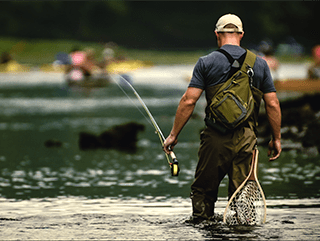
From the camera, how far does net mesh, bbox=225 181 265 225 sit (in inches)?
243

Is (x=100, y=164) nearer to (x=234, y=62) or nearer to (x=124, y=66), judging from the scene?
(x=234, y=62)

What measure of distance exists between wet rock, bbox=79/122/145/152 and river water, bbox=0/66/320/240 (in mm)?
184

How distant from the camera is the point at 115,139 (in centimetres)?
1308

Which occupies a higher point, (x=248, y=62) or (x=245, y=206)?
(x=248, y=62)

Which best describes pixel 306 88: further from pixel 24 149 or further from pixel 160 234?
pixel 160 234

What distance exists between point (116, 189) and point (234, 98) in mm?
3063

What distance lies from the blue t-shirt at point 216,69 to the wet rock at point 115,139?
6580mm

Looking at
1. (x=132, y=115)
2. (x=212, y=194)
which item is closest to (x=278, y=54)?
(x=132, y=115)

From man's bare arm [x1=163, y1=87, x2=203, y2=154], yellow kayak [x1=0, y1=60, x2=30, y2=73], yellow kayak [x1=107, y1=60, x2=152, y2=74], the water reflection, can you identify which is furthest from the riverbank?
man's bare arm [x1=163, y1=87, x2=203, y2=154]

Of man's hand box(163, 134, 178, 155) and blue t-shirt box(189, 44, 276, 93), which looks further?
man's hand box(163, 134, 178, 155)

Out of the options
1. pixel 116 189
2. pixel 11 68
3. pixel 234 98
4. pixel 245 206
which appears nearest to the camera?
pixel 234 98

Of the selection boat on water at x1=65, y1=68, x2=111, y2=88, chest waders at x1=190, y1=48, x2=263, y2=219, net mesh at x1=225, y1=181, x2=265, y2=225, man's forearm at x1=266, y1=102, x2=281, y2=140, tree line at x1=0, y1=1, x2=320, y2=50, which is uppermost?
tree line at x1=0, y1=1, x2=320, y2=50

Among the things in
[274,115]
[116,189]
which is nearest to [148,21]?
[116,189]

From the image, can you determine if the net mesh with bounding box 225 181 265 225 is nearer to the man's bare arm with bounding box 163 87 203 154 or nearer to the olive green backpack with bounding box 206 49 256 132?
the olive green backpack with bounding box 206 49 256 132
